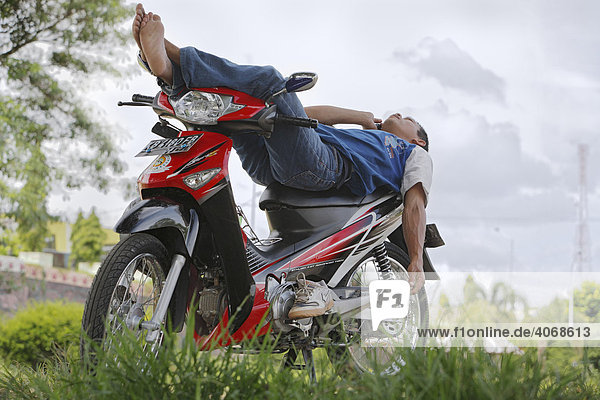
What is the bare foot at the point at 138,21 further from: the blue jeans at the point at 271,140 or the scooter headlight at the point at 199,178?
the scooter headlight at the point at 199,178

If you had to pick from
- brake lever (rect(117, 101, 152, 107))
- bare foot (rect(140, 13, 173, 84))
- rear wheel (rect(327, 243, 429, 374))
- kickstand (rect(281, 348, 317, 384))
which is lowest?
kickstand (rect(281, 348, 317, 384))

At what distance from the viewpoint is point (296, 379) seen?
5.21 feet

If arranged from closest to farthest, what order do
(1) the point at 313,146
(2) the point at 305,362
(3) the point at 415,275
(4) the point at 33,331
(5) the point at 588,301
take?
(2) the point at 305,362 → (1) the point at 313,146 → (3) the point at 415,275 → (5) the point at 588,301 → (4) the point at 33,331

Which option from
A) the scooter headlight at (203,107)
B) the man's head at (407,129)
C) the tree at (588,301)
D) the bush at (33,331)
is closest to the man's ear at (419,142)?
the man's head at (407,129)

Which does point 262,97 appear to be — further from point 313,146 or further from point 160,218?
point 160,218

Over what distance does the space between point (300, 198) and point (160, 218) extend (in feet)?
2.45

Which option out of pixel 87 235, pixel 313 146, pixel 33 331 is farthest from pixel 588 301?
pixel 87 235

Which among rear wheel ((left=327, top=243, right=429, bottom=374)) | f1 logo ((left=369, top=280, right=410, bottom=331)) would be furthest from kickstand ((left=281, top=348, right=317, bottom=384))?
f1 logo ((left=369, top=280, right=410, bottom=331))

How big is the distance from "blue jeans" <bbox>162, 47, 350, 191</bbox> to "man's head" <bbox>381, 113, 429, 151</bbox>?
597 millimetres

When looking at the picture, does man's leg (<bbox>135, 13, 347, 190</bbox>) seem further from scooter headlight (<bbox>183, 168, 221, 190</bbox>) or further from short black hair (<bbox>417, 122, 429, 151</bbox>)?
short black hair (<bbox>417, 122, 429, 151</bbox>)

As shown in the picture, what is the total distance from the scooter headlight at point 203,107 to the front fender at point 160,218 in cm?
28

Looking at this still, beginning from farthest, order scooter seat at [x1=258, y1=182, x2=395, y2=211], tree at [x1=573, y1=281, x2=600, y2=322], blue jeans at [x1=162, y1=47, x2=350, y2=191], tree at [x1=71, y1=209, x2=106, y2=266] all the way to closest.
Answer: tree at [x1=71, y1=209, x2=106, y2=266], tree at [x1=573, y1=281, x2=600, y2=322], scooter seat at [x1=258, y1=182, x2=395, y2=211], blue jeans at [x1=162, y1=47, x2=350, y2=191]

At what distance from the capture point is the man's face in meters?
3.07

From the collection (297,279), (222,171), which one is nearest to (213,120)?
(222,171)
